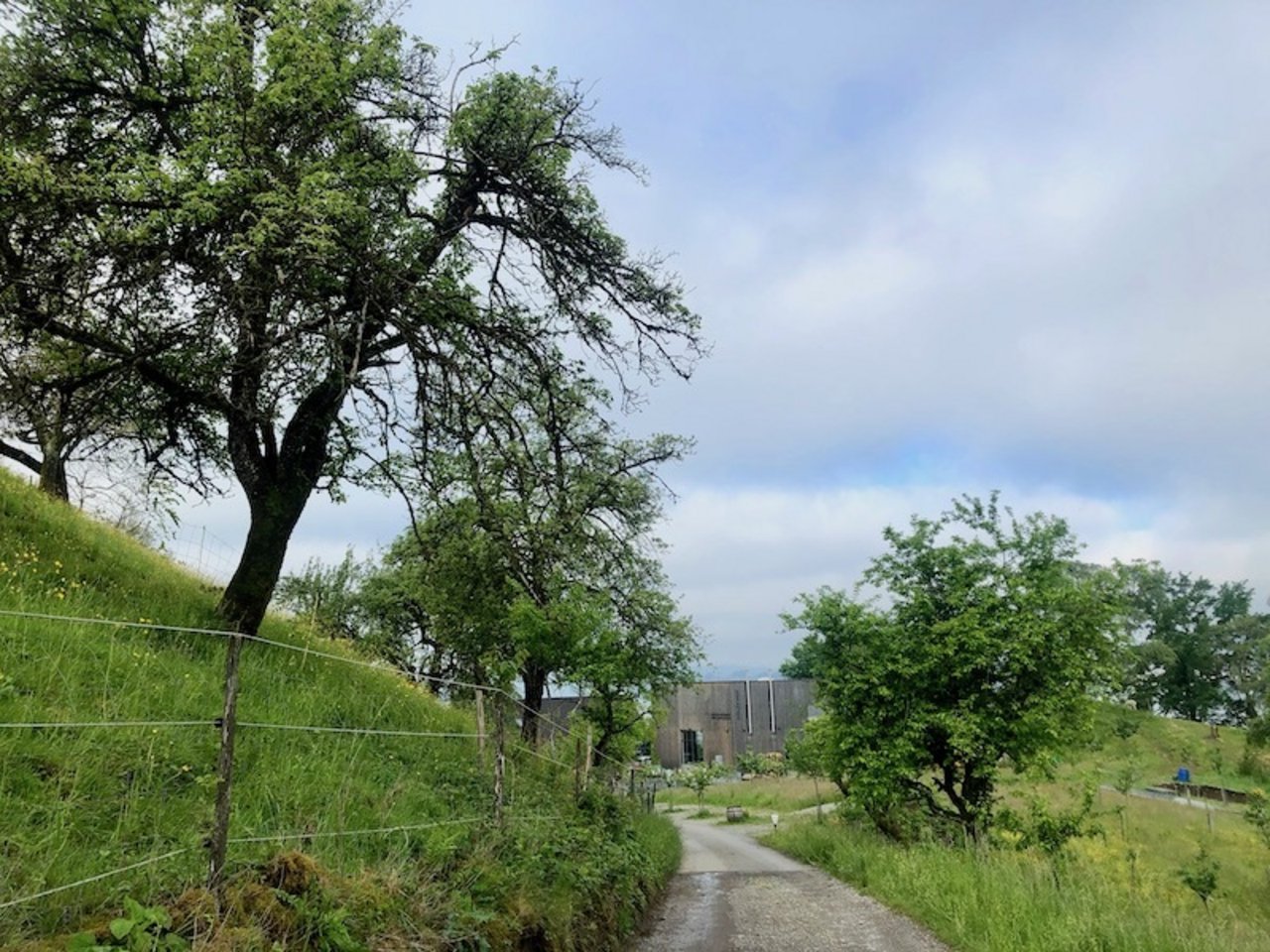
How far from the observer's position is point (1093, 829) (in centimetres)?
1476

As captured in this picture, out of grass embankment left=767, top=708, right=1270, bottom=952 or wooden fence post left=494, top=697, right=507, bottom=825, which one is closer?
wooden fence post left=494, top=697, right=507, bottom=825

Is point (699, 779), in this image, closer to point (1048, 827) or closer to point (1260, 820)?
point (1260, 820)

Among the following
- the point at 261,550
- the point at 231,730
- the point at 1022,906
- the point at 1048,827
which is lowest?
the point at 1022,906

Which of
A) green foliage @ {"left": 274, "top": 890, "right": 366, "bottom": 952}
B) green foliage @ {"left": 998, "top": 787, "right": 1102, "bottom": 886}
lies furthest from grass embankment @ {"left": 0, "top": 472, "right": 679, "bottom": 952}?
green foliage @ {"left": 998, "top": 787, "right": 1102, "bottom": 886}

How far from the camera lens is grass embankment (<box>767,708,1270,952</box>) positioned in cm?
786

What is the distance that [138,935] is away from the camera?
3.02m

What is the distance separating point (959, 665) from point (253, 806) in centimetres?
1304

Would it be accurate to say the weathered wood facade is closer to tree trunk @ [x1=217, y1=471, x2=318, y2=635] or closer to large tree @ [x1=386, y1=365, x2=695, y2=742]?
large tree @ [x1=386, y1=365, x2=695, y2=742]

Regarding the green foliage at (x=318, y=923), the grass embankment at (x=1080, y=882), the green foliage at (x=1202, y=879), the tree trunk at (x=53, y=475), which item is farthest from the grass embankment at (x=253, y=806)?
the green foliage at (x=1202, y=879)

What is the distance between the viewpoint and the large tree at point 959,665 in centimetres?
→ 1489

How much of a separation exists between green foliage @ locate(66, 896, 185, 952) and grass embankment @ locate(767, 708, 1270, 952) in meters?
7.41

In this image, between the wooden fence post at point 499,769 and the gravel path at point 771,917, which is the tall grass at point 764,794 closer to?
the gravel path at point 771,917

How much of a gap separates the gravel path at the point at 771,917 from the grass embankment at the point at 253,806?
76cm

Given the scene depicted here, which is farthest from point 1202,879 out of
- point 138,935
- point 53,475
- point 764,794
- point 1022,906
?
point 764,794
